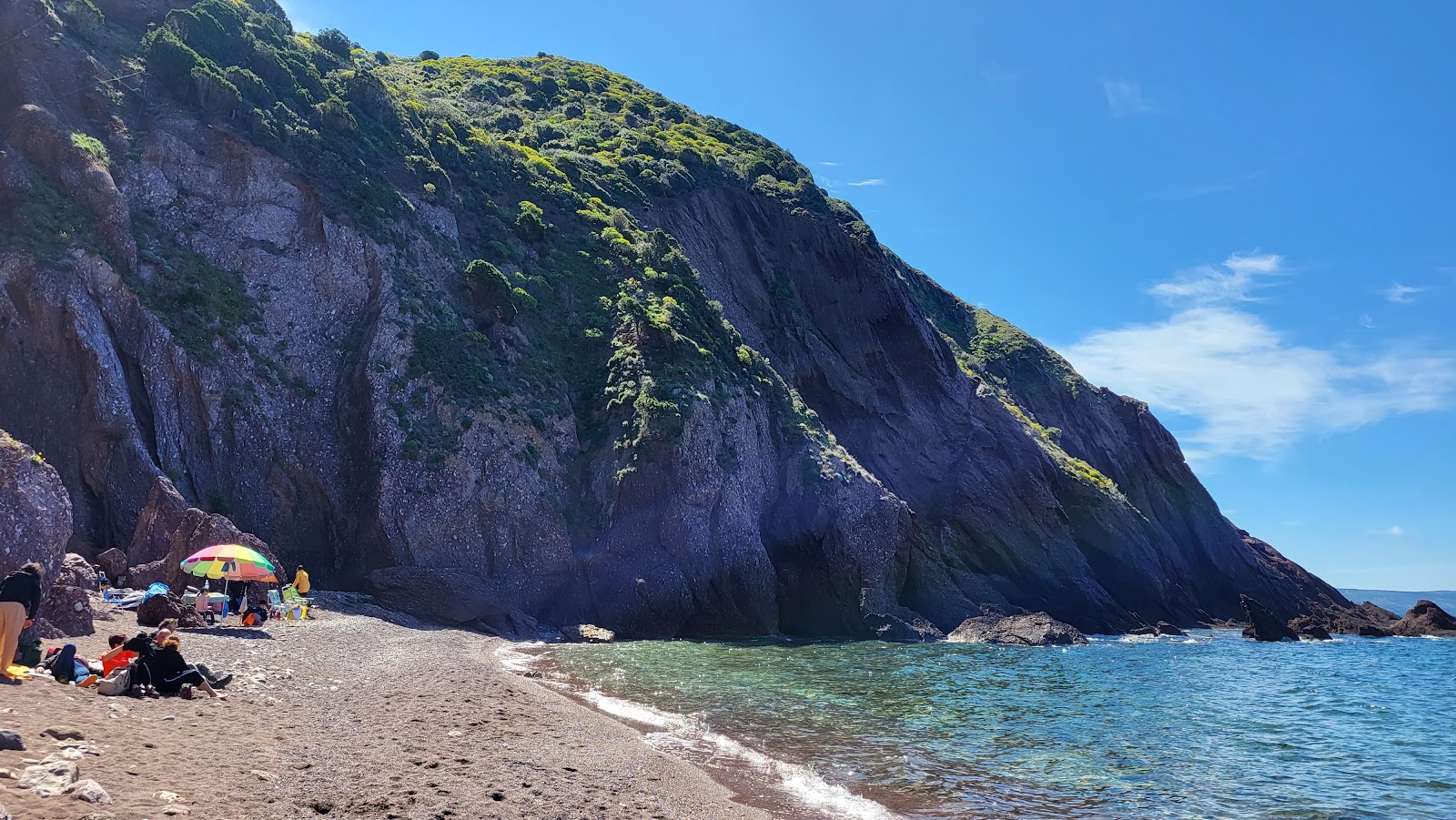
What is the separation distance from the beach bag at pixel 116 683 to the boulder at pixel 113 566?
568 inches

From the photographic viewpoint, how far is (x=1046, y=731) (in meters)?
16.2

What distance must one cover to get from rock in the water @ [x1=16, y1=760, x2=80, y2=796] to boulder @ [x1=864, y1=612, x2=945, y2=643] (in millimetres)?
36393

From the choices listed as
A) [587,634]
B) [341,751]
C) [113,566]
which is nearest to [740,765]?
[341,751]

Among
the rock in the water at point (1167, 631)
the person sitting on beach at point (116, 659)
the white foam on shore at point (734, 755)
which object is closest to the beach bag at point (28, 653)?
the person sitting on beach at point (116, 659)

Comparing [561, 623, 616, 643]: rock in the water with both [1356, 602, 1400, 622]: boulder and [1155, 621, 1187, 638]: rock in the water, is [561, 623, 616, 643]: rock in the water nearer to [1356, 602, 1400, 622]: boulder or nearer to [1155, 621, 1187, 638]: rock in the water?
[1155, 621, 1187, 638]: rock in the water

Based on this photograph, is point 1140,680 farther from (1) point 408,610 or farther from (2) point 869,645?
(1) point 408,610

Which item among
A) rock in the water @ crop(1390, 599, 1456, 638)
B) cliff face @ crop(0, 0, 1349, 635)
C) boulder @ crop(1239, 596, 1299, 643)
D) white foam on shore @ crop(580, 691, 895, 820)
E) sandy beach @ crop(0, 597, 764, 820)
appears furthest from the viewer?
rock in the water @ crop(1390, 599, 1456, 638)

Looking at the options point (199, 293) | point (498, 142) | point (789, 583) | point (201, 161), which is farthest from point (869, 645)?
point (498, 142)

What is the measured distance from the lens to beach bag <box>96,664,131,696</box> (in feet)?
32.7

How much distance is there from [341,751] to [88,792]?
3436 millimetres

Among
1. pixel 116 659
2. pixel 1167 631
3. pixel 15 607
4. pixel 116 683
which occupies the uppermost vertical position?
pixel 15 607

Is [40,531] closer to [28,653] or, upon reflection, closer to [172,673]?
[28,653]

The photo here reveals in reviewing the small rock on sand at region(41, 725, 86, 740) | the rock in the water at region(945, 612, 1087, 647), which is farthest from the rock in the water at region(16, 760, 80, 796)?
Result: the rock in the water at region(945, 612, 1087, 647)

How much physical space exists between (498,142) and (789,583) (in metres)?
37.0
